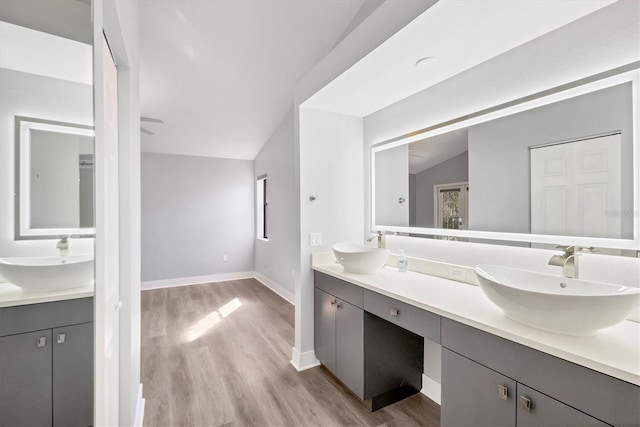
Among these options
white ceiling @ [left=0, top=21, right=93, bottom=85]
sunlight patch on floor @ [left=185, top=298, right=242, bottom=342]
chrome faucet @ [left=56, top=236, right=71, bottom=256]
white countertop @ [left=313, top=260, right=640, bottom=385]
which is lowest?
sunlight patch on floor @ [left=185, top=298, right=242, bottom=342]

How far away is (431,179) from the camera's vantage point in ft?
7.28

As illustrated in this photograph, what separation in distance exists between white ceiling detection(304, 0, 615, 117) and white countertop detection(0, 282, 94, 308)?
5.50 feet

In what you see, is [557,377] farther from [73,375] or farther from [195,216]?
[195,216]

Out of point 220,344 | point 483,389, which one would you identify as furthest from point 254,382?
point 483,389

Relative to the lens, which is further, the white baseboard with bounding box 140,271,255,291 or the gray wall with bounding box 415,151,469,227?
the white baseboard with bounding box 140,271,255,291

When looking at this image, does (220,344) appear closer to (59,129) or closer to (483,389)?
(483,389)

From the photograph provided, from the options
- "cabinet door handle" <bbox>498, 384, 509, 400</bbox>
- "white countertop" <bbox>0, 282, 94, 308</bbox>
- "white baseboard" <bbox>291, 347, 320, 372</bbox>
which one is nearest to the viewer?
"white countertop" <bbox>0, 282, 94, 308</bbox>

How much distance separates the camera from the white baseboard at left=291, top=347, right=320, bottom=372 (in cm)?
250

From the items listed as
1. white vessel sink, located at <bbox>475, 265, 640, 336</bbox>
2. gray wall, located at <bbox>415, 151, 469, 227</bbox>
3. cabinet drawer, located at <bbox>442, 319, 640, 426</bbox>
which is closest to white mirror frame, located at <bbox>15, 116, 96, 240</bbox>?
white vessel sink, located at <bbox>475, 265, 640, 336</bbox>

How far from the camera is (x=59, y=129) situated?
0.60m

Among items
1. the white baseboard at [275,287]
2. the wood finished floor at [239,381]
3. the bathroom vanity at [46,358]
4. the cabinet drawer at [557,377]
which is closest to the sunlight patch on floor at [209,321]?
the wood finished floor at [239,381]

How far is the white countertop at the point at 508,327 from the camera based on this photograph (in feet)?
3.06

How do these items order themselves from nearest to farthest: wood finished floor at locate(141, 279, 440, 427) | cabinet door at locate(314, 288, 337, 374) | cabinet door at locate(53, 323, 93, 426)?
cabinet door at locate(53, 323, 93, 426), wood finished floor at locate(141, 279, 440, 427), cabinet door at locate(314, 288, 337, 374)

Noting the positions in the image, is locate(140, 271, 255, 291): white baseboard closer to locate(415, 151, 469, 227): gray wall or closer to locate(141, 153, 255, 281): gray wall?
locate(141, 153, 255, 281): gray wall
